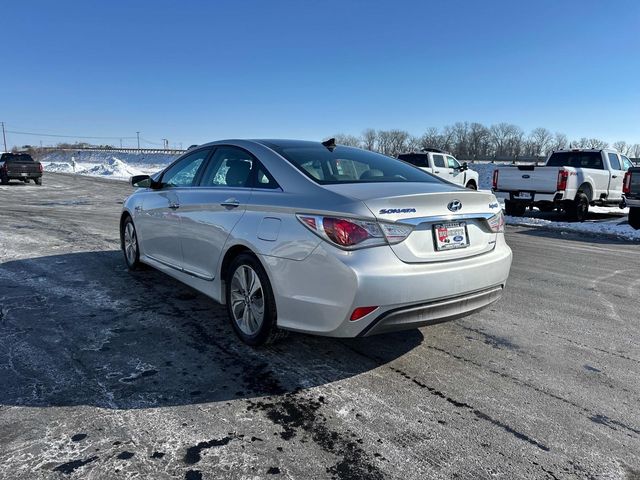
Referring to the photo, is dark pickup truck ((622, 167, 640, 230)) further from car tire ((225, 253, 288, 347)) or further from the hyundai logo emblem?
car tire ((225, 253, 288, 347))

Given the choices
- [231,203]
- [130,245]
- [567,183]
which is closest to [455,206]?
[231,203]

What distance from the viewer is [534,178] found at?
1316 centimetres

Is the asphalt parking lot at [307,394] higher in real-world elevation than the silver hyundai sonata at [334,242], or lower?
lower

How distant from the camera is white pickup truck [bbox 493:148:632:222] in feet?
42.3

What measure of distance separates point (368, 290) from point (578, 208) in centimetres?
1248

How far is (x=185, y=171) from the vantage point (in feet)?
16.5

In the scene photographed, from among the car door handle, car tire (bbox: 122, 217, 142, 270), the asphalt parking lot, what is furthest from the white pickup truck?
the car door handle

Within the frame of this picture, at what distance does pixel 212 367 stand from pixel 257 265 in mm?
782

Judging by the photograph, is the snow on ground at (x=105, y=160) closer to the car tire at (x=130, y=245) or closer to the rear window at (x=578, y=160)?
the rear window at (x=578, y=160)

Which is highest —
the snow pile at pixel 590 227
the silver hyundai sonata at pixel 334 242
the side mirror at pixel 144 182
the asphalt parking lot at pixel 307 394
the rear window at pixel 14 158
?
the rear window at pixel 14 158

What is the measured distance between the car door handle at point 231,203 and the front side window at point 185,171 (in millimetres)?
964

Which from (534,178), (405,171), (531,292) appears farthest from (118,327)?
(534,178)

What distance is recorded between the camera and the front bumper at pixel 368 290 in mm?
2955

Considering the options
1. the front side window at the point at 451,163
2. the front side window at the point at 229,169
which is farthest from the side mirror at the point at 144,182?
the front side window at the point at 451,163
